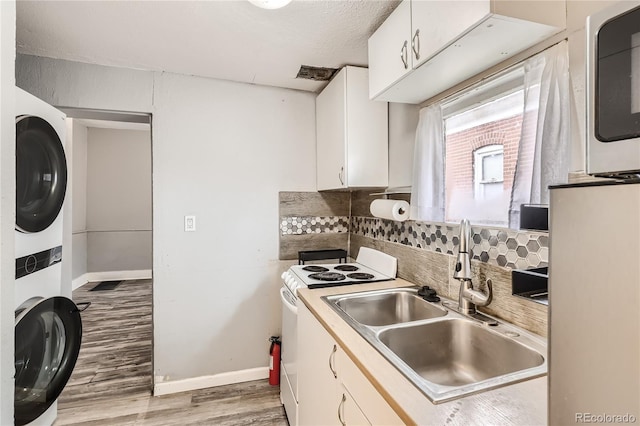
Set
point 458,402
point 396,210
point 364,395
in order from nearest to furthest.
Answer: point 458,402
point 364,395
point 396,210

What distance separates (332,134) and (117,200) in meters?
4.72

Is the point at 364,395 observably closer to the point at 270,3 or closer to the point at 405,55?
the point at 405,55

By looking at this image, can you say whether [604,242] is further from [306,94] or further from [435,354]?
[306,94]

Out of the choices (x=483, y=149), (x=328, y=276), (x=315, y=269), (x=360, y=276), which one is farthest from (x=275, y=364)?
(x=483, y=149)

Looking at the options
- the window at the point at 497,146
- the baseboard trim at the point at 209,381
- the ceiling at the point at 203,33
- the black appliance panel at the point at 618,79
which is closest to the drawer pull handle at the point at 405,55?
the ceiling at the point at 203,33

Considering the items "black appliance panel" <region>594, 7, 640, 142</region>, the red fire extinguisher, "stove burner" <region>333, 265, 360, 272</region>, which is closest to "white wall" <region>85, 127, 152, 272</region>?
the red fire extinguisher

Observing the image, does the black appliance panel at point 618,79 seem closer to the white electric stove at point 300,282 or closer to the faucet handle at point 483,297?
the faucet handle at point 483,297

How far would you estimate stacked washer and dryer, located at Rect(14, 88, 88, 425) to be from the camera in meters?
1.40

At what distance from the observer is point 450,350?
48.7 inches

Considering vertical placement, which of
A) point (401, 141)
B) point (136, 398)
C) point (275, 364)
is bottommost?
point (136, 398)

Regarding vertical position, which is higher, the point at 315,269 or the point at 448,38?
the point at 448,38

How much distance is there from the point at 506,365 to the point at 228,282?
1.84 m

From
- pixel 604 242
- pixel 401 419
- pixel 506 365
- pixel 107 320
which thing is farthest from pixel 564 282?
pixel 107 320

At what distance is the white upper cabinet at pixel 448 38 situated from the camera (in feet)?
3.13
